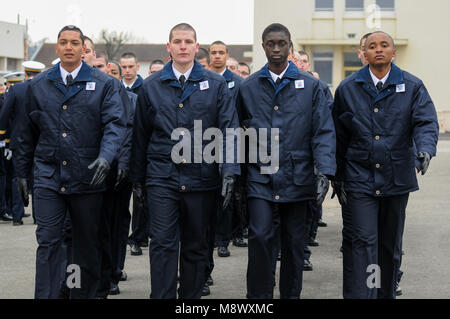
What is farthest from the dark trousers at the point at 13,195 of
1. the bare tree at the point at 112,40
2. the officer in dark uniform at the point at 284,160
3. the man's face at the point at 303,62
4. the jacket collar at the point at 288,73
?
the bare tree at the point at 112,40

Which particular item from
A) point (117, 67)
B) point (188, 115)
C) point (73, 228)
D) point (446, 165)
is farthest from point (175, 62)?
point (446, 165)

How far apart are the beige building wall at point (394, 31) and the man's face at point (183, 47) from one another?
3504cm

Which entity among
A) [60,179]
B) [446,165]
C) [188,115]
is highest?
[188,115]

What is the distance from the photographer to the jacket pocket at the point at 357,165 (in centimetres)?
638

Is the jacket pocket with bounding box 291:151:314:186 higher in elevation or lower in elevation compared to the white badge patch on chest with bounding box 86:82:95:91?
lower

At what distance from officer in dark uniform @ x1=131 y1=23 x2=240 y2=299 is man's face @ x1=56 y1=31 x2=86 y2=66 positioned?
618mm

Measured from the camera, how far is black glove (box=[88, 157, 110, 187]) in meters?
6.12

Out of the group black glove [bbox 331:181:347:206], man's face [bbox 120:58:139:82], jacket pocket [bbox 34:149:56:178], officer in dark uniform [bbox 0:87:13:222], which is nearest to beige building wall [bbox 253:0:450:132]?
officer in dark uniform [bbox 0:87:13:222]

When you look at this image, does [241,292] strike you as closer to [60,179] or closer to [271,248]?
[271,248]

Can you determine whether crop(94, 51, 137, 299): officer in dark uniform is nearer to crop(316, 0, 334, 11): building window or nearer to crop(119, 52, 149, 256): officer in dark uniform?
crop(119, 52, 149, 256): officer in dark uniform

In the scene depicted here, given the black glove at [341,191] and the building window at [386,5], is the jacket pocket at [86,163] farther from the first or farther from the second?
the building window at [386,5]

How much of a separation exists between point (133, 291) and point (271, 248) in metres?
1.91
